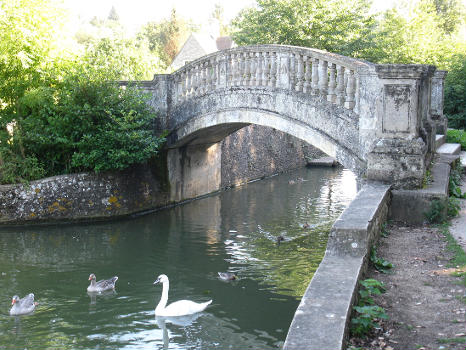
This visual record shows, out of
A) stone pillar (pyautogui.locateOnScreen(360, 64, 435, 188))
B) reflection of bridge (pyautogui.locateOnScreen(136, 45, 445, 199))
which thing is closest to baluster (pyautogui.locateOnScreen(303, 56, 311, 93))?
reflection of bridge (pyautogui.locateOnScreen(136, 45, 445, 199))

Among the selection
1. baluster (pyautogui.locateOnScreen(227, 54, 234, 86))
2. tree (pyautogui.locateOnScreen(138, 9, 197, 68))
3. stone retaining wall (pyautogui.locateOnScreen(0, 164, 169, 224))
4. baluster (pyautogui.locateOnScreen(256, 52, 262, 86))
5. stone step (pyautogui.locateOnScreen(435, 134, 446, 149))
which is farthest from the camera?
tree (pyautogui.locateOnScreen(138, 9, 197, 68))

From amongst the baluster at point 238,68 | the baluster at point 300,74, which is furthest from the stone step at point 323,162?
the baluster at point 300,74

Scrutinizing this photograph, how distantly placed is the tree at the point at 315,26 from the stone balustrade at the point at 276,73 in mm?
7624

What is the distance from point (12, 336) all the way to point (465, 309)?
16.4ft

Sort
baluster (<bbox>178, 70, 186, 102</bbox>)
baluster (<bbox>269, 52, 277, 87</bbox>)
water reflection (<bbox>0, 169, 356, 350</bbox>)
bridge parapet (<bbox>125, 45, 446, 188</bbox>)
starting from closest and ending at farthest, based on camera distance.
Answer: water reflection (<bbox>0, 169, 356, 350</bbox>), bridge parapet (<bbox>125, 45, 446, 188</bbox>), baluster (<bbox>269, 52, 277, 87</bbox>), baluster (<bbox>178, 70, 186, 102</bbox>)

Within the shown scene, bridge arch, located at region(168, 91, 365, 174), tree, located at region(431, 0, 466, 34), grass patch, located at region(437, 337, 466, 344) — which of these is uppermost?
tree, located at region(431, 0, 466, 34)

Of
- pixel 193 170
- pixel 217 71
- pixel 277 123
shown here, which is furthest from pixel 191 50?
pixel 277 123

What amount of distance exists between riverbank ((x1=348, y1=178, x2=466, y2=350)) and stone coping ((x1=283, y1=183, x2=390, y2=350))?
24 centimetres

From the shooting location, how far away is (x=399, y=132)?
25.0ft

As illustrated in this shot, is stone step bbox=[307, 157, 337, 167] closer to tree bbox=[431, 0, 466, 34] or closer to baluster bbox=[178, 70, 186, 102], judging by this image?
baluster bbox=[178, 70, 186, 102]

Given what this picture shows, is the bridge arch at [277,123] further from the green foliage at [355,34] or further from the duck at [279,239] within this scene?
Answer: the green foliage at [355,34]

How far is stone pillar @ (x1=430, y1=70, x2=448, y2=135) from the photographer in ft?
47.8

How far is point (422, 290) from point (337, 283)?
94 centimetres

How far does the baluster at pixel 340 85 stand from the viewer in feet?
30.0
